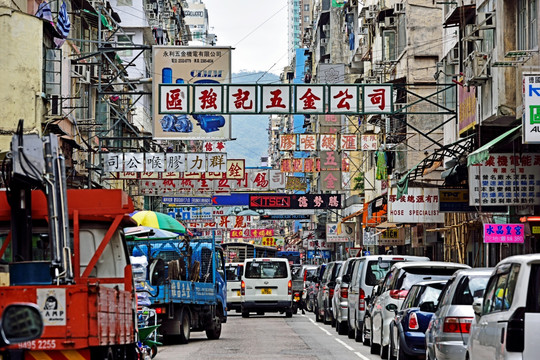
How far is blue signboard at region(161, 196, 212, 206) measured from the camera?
58156mm

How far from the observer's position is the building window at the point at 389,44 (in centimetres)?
4972

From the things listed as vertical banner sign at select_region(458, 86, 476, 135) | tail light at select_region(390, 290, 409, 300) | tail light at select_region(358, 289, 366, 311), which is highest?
vertical banner sign at select_region(458, 86, 476, 135)

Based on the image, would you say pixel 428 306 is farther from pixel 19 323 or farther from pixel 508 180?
pixel 19 323

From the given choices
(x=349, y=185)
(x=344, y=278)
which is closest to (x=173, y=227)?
(x=344, y=278)

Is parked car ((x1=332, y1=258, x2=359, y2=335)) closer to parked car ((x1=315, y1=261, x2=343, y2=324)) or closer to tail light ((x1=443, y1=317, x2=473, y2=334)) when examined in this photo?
parked car ((x1=315, y1=261, x2=343, y2=324))

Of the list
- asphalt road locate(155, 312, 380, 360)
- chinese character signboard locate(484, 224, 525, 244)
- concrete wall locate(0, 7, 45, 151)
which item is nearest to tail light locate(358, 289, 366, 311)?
asphalt road locate(155, 312, 380, 360)

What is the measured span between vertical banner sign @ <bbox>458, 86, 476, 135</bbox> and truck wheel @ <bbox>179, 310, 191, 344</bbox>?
8099mm

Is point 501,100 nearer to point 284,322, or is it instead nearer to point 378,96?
point 378,96

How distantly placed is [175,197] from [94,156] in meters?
12.9

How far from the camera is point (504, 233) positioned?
80.9ft

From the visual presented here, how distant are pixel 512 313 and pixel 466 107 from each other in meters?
19.1

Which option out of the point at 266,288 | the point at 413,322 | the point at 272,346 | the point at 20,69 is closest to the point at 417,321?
the point at 413,322

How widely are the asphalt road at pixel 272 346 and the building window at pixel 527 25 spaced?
7087mm

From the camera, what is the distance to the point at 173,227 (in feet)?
94.3
